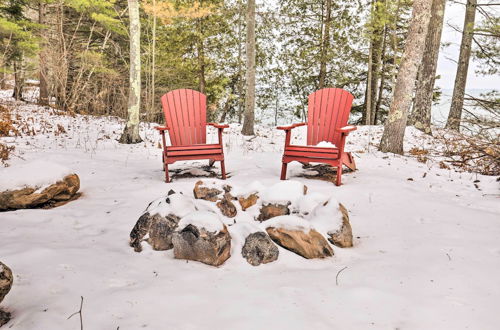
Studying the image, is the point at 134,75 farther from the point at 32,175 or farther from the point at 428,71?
the point at 428,71

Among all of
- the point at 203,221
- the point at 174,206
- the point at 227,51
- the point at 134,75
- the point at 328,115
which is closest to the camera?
the point at 203,221

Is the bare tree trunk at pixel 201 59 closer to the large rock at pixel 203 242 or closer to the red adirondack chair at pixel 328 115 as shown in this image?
the red adirondack chair at pixel 328 115

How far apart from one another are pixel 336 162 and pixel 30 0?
38.5ft

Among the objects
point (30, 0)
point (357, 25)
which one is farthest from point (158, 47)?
point (357, 25)

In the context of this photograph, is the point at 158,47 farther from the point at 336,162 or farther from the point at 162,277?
the point at 162,277

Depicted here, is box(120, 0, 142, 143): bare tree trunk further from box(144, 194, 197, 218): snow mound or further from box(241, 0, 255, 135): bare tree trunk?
box(144, 194, 197, 218): snow mound

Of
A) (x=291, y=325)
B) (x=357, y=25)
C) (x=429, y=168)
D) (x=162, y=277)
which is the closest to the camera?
(x=291, y=325)

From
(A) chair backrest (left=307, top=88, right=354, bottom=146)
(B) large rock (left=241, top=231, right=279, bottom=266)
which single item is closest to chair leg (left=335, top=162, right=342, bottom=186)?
(A) chair backrest (left=307, top=88, right=354, bottom=146)

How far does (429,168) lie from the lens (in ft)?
14.7

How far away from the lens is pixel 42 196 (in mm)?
2760

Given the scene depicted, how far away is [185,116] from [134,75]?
7.79 ft

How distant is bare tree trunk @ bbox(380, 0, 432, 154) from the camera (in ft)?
15.8

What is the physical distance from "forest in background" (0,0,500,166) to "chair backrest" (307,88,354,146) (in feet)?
12.3

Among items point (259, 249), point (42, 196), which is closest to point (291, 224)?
point (259, 249)
